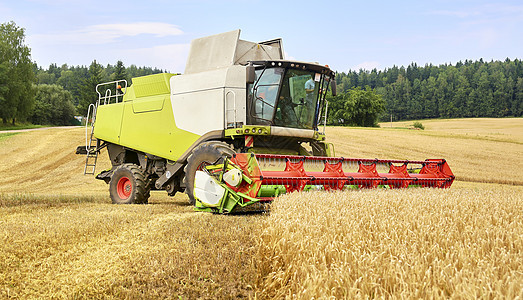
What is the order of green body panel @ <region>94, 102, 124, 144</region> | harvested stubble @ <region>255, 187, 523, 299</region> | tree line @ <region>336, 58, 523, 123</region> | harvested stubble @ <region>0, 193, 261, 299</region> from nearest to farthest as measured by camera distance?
harvested stubble @ <region>255, 187, 523, 299</region>
harvested stubble @ <region>0, 193, 261, 299</region>
green body panel @ <region>94, 102, 124, 144</region>
tree line @ <region>336, 58, 523, 123</region>

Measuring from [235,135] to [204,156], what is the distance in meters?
0.90

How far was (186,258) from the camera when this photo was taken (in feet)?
12.6

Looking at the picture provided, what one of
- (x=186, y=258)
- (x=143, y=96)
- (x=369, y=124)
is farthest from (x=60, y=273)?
(x=369, y=124)

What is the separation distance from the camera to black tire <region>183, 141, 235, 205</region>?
6793 mm

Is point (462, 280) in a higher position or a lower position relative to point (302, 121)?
lower

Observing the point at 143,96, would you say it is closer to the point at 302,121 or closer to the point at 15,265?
the point at 302,121

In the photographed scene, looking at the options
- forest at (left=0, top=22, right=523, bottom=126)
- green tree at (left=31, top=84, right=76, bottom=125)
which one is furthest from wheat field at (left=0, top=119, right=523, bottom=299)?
green tree at (left=31, top=84, right=76, bottom=125)

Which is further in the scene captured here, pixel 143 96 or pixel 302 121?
pixel 143 96

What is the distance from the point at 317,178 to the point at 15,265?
4.05 metres

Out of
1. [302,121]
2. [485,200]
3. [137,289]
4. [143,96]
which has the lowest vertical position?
[137,289]

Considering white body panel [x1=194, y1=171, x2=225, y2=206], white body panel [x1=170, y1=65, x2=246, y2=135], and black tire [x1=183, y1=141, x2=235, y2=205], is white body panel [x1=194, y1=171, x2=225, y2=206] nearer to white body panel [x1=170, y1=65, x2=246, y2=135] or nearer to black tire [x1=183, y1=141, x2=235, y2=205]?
black tire [x1=183, y1=141, x2=235, y2=205]

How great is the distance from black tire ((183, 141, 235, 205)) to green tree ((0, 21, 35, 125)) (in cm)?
4056

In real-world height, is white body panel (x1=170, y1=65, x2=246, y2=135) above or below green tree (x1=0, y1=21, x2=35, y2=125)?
below

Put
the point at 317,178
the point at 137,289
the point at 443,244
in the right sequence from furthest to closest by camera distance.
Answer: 1. the point at 317,178
2. the point at 137,289
3. the point at 443,244
